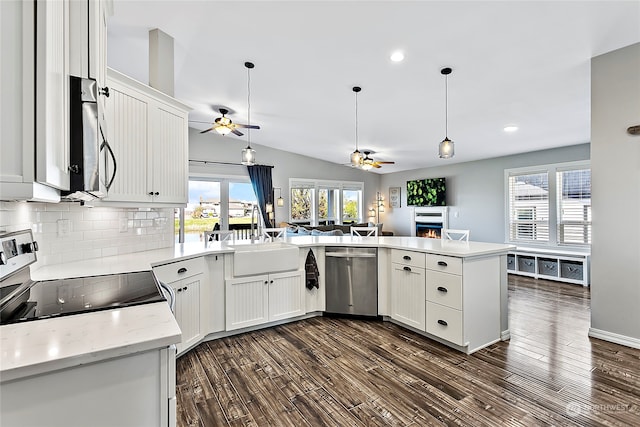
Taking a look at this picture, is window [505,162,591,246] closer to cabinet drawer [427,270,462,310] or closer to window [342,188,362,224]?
window [342,188,362,224]

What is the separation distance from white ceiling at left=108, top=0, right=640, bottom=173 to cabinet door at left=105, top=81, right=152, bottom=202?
89cm

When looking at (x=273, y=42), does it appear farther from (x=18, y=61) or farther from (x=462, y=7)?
(x=18, y=61)

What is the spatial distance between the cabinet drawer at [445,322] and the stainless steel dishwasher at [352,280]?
0.67 metres

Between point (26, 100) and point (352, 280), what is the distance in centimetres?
310

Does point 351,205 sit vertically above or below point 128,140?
below

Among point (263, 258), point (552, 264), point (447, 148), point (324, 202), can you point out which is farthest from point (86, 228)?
point (324, 202)

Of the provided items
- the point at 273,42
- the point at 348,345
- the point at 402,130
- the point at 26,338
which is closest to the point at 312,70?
the point at 273,42

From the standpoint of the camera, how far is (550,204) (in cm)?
584

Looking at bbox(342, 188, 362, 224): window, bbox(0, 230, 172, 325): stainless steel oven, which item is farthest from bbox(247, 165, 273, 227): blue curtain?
bbox(0, 230, 172, 325): stainless steel oven

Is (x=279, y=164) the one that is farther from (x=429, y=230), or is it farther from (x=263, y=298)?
(x=263, y=298)

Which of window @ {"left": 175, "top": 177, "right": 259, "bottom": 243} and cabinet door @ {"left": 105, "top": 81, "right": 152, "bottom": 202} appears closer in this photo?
cabinet door @ {"left": 105, "top": 81, "right": 152, "bottom": 202}

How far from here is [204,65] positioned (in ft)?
12.1

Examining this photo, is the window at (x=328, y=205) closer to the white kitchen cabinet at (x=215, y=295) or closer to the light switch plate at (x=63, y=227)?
the white kitchen cabinet at (x=215, y=295)

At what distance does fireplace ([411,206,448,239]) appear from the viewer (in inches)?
314
